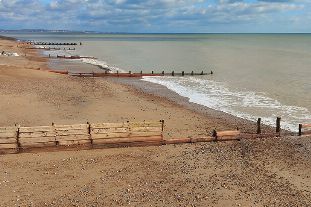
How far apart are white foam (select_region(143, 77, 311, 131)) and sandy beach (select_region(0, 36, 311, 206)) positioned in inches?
109

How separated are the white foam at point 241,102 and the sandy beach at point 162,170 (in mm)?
2772

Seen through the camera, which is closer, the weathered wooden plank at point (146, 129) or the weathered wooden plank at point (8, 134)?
the weathered wooden plank at point (8, 134)

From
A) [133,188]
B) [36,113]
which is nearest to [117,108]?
[36,113]

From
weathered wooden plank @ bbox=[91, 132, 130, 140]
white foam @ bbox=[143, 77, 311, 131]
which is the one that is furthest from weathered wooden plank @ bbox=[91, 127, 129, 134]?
white foam @ bbox=[143, 77, 311, 131]

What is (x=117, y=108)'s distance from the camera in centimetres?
2852

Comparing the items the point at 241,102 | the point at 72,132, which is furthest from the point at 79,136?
the point at 241,102

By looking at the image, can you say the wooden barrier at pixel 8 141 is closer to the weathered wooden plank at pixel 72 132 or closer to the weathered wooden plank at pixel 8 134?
the weathered wooden plank at pixel 8 134

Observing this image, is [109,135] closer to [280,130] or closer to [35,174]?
[35,174]

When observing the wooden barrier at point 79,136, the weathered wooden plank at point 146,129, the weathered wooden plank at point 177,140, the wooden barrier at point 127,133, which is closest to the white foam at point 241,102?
the weathered wooden plank at point 177,140

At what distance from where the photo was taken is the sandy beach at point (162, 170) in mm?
14492

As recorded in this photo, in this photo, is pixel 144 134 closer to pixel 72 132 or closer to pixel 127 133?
pixel 127 133

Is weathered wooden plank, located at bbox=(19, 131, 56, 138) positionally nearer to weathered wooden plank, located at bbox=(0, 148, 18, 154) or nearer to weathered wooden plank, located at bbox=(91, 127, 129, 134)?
weathered wooden plank, located at bbox=(0, 148, 18, 154)

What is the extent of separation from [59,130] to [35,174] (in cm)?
323

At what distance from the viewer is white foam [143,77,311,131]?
28.1m
